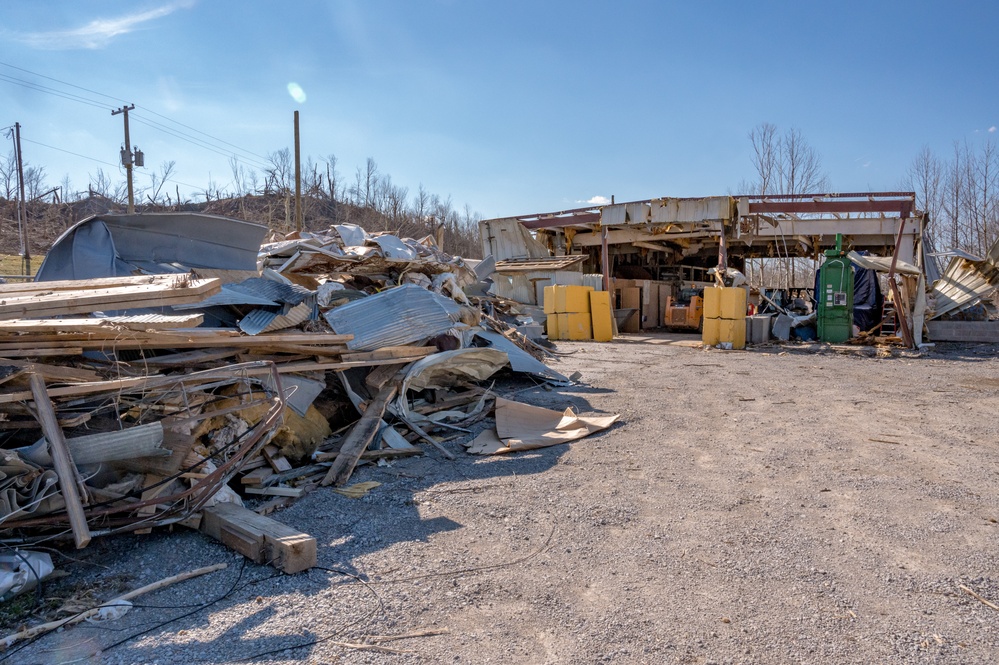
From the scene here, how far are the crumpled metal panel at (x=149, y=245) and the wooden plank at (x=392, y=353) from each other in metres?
2.26

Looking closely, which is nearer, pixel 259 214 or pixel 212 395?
pixel 212 395

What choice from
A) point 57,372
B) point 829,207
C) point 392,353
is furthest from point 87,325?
point 829,207

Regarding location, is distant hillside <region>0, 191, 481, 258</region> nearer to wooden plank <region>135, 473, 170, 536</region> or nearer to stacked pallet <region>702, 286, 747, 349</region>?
stacked pallet <region>702, 286, 747, 349</region>

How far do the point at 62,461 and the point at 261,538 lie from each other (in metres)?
1.10

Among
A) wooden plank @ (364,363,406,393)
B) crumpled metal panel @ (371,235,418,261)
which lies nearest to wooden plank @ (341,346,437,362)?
wooden plank @ (364,363,406,393)

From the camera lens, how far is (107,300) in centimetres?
369

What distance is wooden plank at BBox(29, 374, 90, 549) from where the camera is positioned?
3.02m

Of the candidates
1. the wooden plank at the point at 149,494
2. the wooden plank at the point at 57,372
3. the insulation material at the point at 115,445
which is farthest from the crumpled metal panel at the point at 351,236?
the insulation material at the point at 115,445

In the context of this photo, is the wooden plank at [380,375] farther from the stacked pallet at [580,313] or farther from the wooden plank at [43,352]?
the stacked pallet at [580,313]

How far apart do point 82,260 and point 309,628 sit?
5.38 metres

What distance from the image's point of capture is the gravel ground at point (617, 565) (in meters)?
2.60

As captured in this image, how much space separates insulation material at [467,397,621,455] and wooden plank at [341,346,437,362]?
100cm

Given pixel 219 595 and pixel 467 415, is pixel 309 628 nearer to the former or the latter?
pixel 219 595

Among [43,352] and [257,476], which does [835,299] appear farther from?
[43,352]
